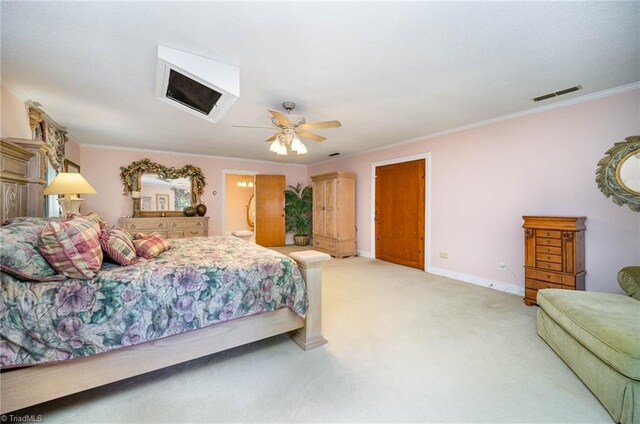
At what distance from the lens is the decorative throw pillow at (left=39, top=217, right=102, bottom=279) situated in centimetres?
145

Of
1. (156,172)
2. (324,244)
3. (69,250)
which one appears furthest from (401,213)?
(156,172)

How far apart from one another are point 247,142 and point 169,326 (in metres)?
3.82

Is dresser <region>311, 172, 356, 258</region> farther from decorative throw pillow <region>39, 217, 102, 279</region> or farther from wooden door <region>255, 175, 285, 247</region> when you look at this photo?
decorative throw pillow <region>39, 217, 102, 279</region>

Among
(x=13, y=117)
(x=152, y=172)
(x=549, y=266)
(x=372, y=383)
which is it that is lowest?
(x=372, y=383)

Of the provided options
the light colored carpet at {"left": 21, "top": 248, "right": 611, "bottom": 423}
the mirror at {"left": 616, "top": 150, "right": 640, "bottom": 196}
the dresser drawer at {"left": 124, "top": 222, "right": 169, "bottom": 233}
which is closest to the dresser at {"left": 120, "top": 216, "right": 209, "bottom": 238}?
the dresser drawer at {"left": 124, "top": 222, "right": 169, "bottom": 233}

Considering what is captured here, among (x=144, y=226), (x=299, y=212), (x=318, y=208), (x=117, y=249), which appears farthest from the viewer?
(x=299, y=212)

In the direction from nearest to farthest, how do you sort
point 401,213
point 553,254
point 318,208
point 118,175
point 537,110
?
1. point 553,254
2. point 537,110
3. point 401,213
4. point 118,175
5. point 318,208

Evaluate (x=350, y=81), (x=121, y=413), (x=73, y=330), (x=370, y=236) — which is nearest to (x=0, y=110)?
(x=73, y=330)

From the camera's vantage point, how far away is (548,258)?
113 inches

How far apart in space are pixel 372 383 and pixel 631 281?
7.33ft

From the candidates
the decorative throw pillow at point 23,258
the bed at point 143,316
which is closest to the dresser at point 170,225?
the bed at point 143,316

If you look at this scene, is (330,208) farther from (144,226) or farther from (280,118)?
(144,226)

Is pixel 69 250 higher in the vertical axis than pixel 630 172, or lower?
lower

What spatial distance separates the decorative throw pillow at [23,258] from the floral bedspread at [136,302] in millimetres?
45
